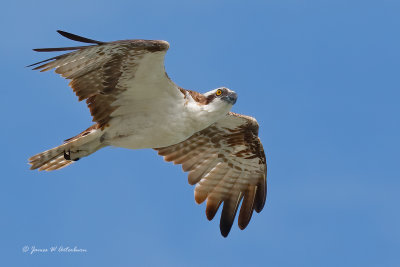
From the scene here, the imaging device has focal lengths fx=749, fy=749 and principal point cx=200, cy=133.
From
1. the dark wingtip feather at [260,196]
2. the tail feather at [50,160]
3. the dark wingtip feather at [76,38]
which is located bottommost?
the tail feather at [50,160]

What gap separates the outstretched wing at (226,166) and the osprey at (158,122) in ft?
0.07

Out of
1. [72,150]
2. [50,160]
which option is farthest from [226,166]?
[50,160]

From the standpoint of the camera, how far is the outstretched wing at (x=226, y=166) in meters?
14.9

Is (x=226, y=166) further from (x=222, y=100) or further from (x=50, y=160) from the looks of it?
(x=50, y=160)

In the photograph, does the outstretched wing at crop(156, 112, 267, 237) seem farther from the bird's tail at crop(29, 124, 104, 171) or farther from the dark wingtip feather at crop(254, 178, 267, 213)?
the bird's tail at crop(29, 124, 104, 171)

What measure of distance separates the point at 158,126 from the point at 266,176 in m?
3.22

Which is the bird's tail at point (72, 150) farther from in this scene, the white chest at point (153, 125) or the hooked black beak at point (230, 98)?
the hooked black beak at point (230, 98)

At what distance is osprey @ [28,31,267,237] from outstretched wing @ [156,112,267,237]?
20 mm

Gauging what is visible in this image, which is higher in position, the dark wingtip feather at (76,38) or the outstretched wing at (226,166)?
the outstretched wing at (226,166)

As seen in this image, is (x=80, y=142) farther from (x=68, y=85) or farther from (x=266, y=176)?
(x=266, y=176)

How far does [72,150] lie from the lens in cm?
1308

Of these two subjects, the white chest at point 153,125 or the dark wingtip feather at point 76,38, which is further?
the white chest at point 153,125

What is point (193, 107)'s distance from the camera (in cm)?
1282

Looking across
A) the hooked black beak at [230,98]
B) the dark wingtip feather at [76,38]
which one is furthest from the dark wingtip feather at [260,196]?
the dark wingtip feather at [76,38]
